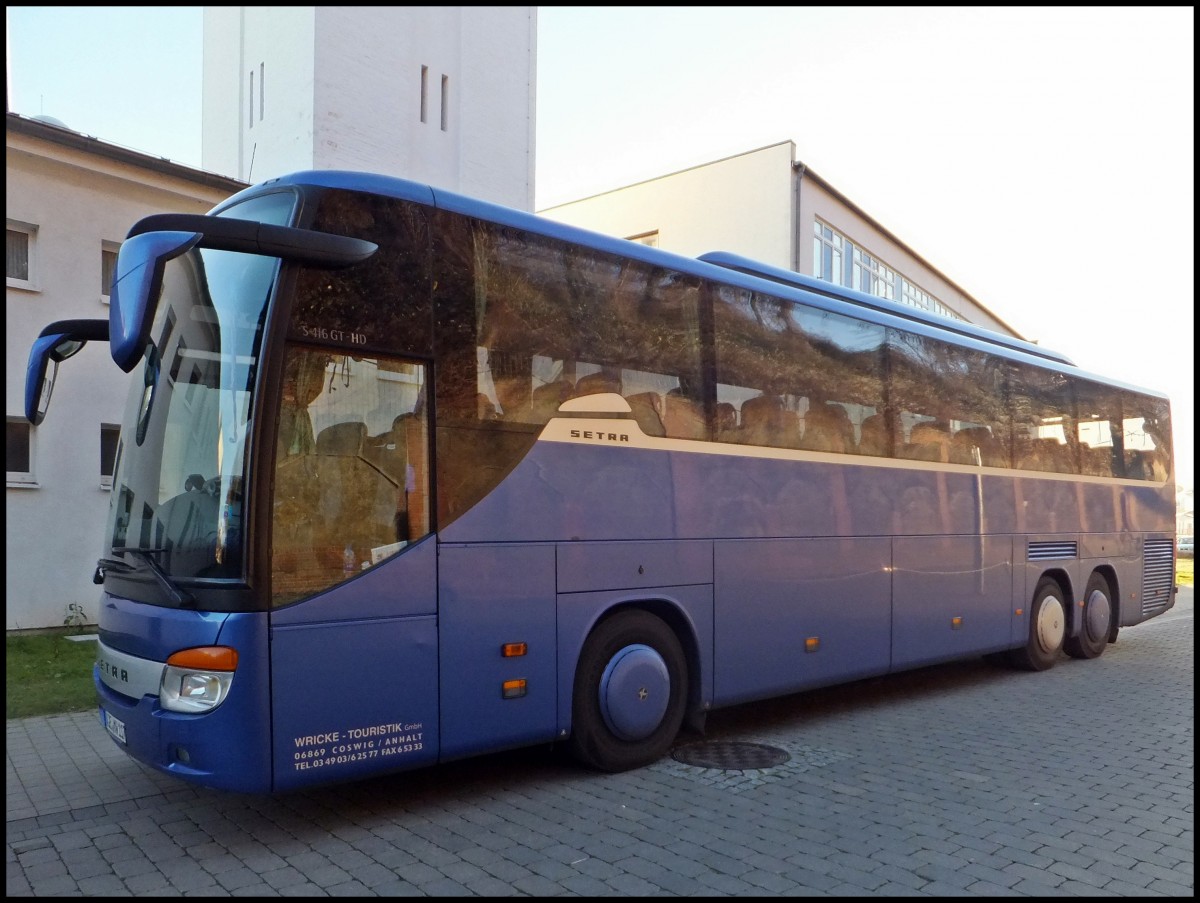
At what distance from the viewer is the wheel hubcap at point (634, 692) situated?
21.7ft

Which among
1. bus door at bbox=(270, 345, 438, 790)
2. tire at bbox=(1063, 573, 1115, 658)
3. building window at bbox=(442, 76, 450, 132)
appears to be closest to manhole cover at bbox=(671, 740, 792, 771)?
bus door at bbox=(270, 345, 438, 790)

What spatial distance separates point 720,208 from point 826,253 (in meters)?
3.65

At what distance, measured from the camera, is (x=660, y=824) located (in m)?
5.61

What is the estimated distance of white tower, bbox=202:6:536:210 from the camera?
2352 cm

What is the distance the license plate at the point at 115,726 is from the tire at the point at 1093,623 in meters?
10.8

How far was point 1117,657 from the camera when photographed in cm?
1307

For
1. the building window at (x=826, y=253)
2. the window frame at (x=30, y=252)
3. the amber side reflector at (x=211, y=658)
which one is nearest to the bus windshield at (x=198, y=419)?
the amber side reflector at (x=211, y=658)

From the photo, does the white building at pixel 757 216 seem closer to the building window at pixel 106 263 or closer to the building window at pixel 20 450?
the building window at pixel 106 263

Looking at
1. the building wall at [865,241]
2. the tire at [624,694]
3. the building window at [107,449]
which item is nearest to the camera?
the tire at [624,694]

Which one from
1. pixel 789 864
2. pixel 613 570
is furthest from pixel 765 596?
pixel 789 864

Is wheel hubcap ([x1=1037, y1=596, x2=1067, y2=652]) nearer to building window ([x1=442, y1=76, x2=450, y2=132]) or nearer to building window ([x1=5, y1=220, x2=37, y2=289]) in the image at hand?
building window ([x1=5, y1=220, x2=37, y2=289])

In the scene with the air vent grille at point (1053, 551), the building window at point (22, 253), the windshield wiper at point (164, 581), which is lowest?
the air vent grille at point (1053, 551)

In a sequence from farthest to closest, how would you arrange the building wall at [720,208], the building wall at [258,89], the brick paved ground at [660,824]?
the building wall at [720,208]
the building wall at [258,89]
the brick paved ground at [660,824]

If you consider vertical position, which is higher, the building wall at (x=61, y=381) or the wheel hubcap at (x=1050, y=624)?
the building wall at (x=61, y=381)
